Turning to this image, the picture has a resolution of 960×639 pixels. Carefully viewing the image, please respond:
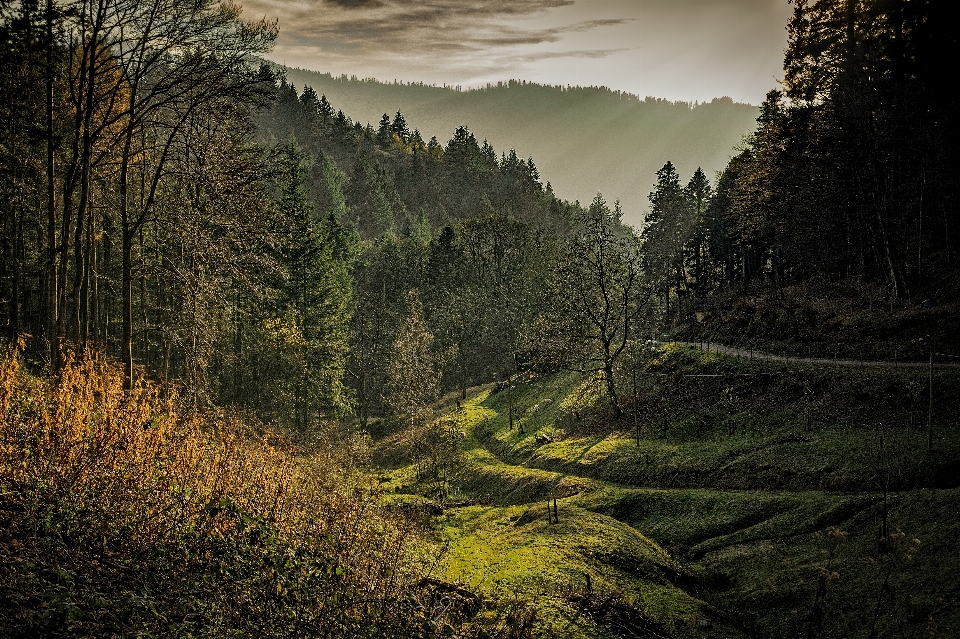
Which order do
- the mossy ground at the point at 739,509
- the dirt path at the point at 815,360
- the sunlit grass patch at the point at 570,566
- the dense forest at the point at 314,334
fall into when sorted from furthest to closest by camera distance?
the dirt path at the point at 815,360
the mossy ground at the point at 739,509
the sunlit grass patch at the point at 570,566
the dense forest at the point at 314,334

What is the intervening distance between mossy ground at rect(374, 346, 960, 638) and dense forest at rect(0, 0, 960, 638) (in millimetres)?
252

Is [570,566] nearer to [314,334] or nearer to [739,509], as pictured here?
[739,509]

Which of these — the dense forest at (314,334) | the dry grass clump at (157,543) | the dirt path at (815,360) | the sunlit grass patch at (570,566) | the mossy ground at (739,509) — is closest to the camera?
the dry grass clump at (157,543)

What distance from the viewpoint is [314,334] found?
5025cm

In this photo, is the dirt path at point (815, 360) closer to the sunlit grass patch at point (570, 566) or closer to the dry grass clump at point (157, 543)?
the sunlit grass patch at point (570, 566)

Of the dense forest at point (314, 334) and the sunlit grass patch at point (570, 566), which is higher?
Result: the dense forest at point (314, 334)

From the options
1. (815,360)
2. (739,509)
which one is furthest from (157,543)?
(815,360)

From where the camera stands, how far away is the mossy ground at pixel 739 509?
14.0 metres

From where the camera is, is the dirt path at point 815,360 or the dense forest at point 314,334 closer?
the dense forest at point 314,334

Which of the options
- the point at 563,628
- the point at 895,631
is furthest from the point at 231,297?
the point at 895,631

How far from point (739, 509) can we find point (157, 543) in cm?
1914

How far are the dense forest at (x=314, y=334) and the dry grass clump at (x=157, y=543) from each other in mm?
56

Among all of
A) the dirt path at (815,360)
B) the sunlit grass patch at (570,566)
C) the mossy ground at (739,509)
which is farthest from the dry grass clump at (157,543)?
the dirt path at (815,360)

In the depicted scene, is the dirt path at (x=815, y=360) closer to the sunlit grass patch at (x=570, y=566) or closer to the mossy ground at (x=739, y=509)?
A: the mossy ground at (x=739, y=509)
